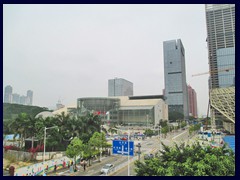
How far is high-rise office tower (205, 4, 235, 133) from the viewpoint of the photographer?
44.7 meters

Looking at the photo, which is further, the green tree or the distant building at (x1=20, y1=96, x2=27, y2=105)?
the distant building at (x1=20, y1=96, x2=27, y2=105)

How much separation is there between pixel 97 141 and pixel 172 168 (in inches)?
439

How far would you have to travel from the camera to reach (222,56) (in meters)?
50.9

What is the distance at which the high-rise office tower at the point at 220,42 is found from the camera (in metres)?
46.9

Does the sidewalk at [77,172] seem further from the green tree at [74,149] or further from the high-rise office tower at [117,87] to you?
the high-rise office tower at [117,87]

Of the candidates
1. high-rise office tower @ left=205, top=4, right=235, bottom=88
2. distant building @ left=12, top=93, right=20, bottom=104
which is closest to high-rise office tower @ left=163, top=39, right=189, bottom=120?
high-rise office tower @ left=205, top=4, right=235, bottom=88

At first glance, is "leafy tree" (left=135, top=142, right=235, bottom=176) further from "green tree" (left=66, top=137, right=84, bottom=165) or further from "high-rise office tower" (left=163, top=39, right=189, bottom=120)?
"high-rise office tower" (left=163, top=39, right=189, bottom=120)

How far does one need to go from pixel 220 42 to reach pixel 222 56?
396 cm

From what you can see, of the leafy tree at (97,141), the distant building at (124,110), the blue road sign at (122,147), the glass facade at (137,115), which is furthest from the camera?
the distant building at (124,110)

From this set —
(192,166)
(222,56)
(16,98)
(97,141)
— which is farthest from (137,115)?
(16,98)

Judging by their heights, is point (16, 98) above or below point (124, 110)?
above

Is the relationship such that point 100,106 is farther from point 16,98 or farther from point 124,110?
point 16,98

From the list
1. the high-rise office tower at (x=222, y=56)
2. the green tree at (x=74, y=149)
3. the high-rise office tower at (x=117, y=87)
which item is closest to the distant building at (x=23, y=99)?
the high-rise office tower at (x=117, y=87)

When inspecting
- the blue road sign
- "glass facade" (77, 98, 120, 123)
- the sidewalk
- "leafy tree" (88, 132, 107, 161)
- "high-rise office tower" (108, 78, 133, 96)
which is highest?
"high-rise office tower" (108, 78, 133, 96)
